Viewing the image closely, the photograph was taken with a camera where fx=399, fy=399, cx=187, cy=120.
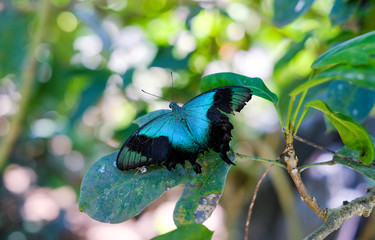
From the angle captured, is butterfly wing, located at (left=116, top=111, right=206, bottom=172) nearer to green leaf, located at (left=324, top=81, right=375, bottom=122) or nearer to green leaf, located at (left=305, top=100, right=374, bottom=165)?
green leaf, located at (left=305, top=100, right=374, bottom=165)

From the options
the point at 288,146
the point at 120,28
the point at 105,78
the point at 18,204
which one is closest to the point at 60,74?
the point at 120,28

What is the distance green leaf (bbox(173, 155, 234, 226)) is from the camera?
0.67 metres

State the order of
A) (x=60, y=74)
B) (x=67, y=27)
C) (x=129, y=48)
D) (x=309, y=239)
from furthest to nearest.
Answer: (x=67, y=27) → (x=60, y=74) → (x=129, y=48) → (x=309, y=239)

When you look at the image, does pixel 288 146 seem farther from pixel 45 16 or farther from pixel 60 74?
pixel 60 74

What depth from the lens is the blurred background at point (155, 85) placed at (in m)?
1.57

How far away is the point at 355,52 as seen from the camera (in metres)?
0.57

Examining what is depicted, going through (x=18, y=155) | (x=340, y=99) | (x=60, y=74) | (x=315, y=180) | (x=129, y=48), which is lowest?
(x=18, y=155)

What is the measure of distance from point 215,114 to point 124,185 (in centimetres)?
22

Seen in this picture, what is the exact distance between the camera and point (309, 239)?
56 cm

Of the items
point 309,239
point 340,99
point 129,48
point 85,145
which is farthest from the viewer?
point 85,145

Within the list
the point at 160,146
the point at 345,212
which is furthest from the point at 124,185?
the point at 345,212

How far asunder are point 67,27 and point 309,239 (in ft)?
7.46

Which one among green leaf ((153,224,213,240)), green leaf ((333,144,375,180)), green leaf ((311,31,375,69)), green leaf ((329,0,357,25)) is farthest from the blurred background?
green leaf ((153,224,213,240))

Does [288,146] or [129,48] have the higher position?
[129,48]
